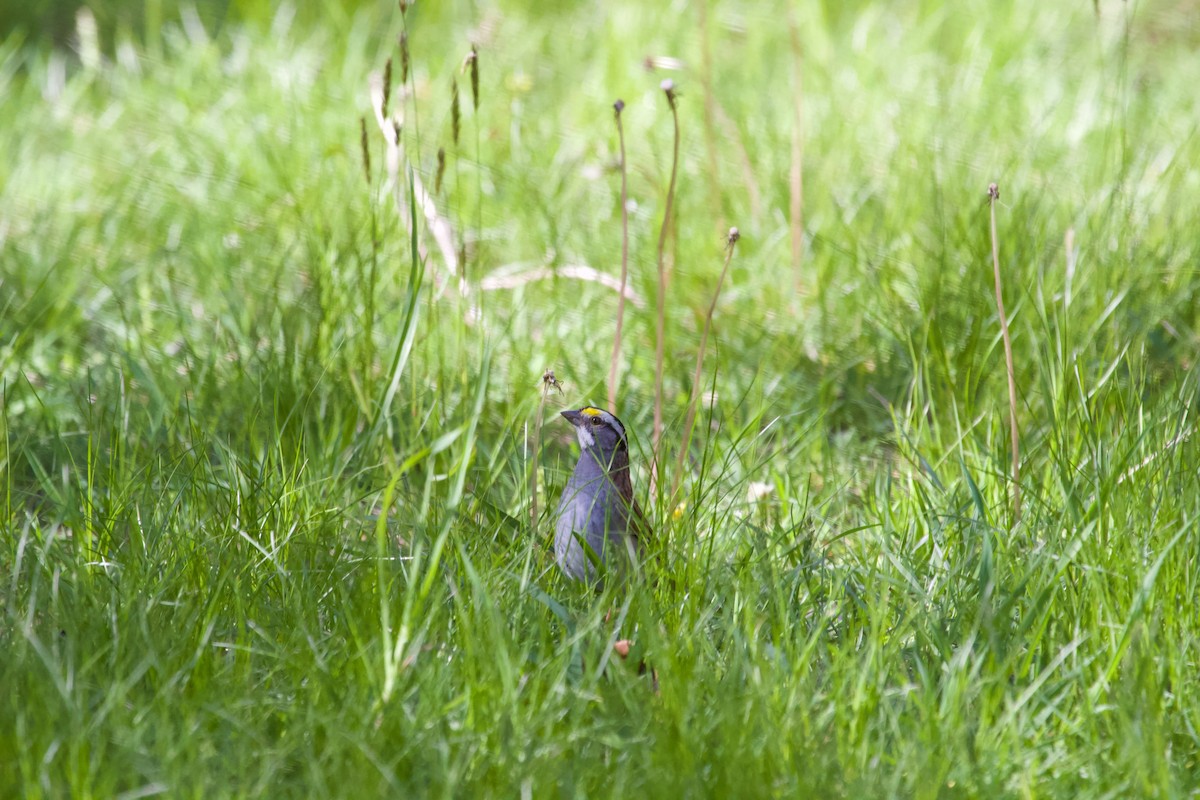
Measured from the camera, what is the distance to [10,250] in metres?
4.38

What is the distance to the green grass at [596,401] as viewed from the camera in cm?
200

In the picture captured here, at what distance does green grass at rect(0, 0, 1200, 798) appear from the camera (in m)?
2.00

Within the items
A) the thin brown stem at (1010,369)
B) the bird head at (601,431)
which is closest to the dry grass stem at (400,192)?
the bird head at (601,431)

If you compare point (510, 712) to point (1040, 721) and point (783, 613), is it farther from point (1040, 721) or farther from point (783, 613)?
point (1040, 721)

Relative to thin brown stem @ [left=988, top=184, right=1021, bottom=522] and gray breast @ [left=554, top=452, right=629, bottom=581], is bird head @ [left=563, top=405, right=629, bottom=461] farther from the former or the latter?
thin brown stem @ [left=988, top=184, right=1021, bottom=522]

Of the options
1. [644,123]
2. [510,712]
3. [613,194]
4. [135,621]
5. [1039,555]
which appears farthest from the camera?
[644,123]

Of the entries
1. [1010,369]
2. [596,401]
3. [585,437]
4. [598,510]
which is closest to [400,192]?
[596,401]

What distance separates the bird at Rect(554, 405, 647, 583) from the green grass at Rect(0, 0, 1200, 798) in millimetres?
72

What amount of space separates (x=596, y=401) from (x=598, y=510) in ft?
3.07

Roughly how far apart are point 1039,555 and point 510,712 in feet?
3.55

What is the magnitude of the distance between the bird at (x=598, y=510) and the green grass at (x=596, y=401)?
0.07m

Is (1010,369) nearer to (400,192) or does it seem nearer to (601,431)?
(601,431)

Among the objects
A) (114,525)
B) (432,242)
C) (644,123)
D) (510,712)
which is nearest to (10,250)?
(432,242)

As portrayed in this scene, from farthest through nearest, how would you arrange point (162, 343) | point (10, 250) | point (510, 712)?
point (10, 250) < point (162, 343) < point (510, 712)
